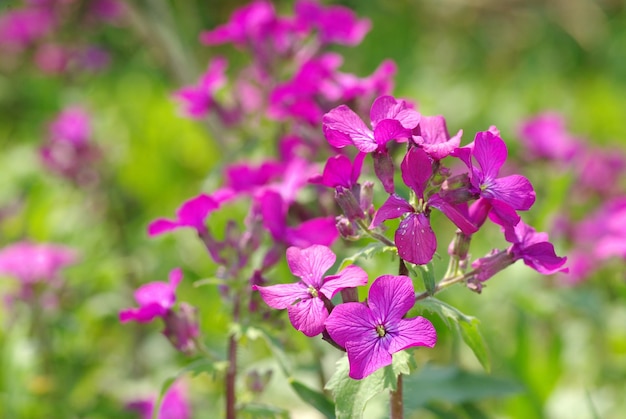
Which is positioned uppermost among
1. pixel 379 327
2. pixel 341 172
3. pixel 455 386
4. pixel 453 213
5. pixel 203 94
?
pixel 203 94

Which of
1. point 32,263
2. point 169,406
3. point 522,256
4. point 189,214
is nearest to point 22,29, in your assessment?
point 32,263

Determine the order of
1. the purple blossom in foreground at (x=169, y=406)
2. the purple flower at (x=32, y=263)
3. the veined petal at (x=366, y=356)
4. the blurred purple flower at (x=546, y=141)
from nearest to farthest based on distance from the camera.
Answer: the veined petal at (x=366, y=356) < the purple blossom in foreground at (x=169, y=406) < the purple flower at (x=32, y=263) < the blurred purple flower at (x=546, y=141)

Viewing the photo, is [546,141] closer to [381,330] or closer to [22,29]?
[381,330]

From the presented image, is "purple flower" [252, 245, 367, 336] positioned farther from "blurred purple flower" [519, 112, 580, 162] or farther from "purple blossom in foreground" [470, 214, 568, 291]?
"blurred purple flower" [519, 112, 580, 162]

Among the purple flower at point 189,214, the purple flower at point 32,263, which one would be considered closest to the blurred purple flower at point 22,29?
the purple flower at point 32,263

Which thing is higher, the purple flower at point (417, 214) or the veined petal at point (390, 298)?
the purple flower at point (417, 214)

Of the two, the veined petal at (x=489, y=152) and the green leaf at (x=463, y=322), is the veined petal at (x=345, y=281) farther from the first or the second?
the veined petal at (x=489, y=152)
